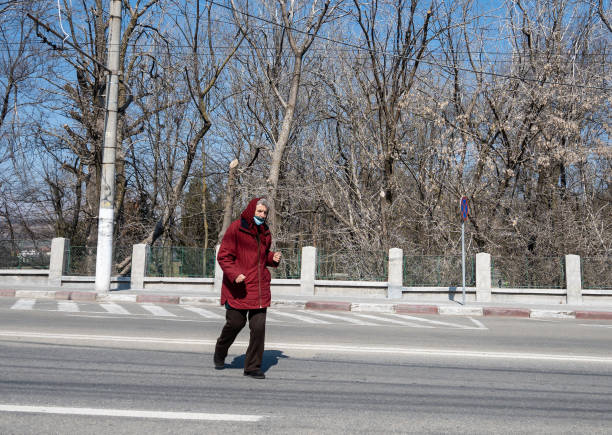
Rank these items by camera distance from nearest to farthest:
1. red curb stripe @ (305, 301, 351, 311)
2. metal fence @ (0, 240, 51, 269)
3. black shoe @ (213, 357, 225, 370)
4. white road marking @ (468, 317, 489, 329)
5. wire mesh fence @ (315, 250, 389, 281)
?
black shoe @ (213, 357, 225, 370), white road marking @ (468, 317, 489, 329), red curb stripe @ (305, 301, 351, 311), wire mesh fence @ (315, 250, 389, 281), metal fence @ (0, 240, 51, 269)

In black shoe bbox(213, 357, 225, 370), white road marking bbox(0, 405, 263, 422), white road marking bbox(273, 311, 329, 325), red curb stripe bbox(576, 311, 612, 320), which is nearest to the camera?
white road marking bbox(0, 405, 263, 422)

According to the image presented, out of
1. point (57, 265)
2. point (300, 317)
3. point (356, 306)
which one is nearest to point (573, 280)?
point (356, 306)

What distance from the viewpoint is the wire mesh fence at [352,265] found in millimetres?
17750

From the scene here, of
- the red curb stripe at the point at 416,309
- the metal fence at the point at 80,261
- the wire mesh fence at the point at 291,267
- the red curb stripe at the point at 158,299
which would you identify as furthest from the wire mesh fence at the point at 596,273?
the metal fence at the point at 80,261

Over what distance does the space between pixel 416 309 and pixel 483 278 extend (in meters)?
3.83

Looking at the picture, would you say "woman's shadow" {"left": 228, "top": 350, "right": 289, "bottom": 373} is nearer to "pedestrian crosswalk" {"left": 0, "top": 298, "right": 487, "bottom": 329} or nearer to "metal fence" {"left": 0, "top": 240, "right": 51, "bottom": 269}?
"pedestrian crosswalk" {"left": 0, "top": 298, "right": 487, "bottom": 329}

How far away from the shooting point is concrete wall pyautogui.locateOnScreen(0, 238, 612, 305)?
55.7 feet

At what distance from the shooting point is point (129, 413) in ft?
13.0

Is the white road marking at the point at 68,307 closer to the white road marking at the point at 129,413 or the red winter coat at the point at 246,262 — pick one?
the red winter coat at the point at 246,262

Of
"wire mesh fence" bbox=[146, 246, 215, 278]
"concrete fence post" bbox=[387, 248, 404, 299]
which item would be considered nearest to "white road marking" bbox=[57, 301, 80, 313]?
"wire mesh fence" bbox=[146, 246, 215, 278]

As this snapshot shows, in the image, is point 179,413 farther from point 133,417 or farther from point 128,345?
point 128,345

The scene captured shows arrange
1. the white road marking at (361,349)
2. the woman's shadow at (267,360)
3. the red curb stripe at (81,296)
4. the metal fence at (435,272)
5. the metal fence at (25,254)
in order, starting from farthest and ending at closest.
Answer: the metal fence at (25,254)
the metal fence at (435,272)
the red curb stripe at (81,296)
the white road marking at (361,349)
the woman's shadow at (267,360)

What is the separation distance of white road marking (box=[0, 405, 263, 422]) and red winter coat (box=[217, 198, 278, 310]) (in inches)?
51.9

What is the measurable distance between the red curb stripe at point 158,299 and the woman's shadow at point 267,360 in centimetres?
847
